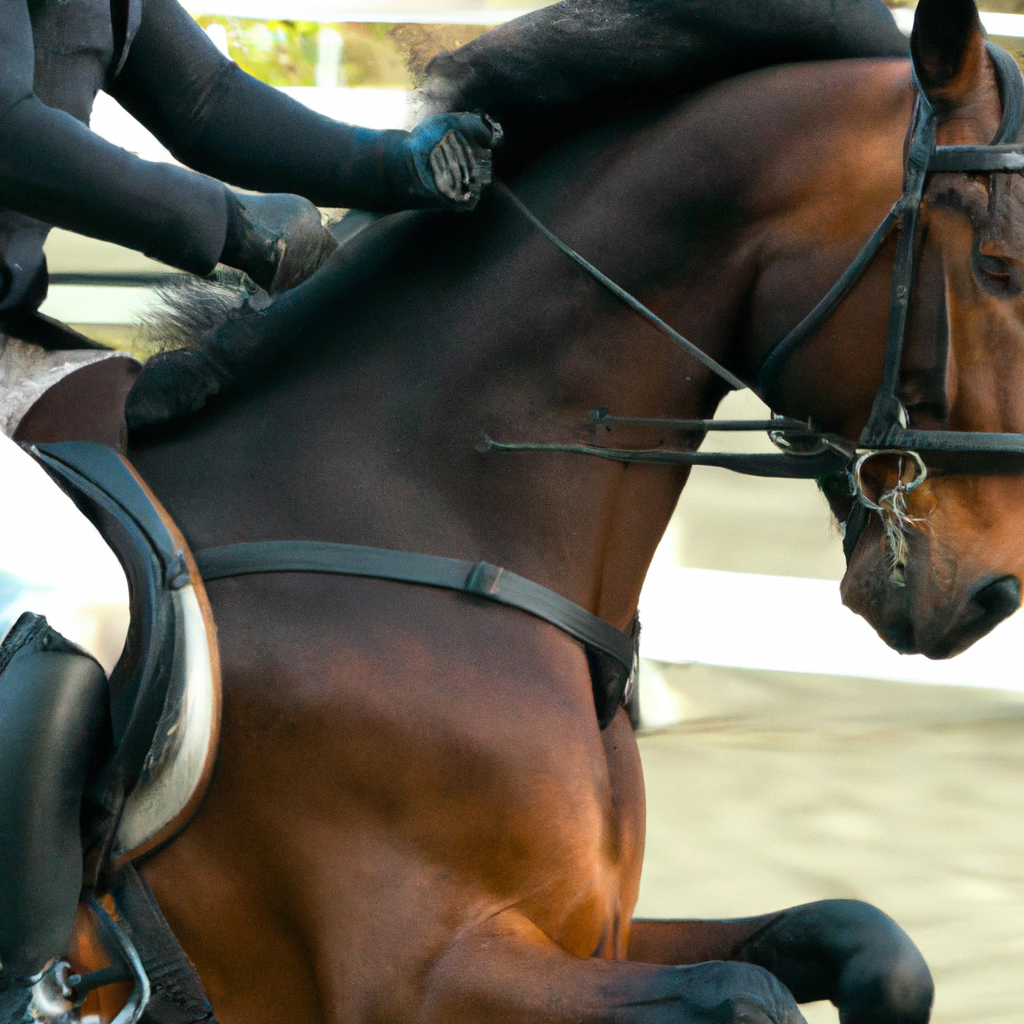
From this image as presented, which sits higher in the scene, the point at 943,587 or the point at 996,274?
the point at 996,274

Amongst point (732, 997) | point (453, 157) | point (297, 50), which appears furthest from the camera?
point (297, 50)

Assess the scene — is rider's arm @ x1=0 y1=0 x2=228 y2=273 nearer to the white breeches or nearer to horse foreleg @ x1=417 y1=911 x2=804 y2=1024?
the white breeches

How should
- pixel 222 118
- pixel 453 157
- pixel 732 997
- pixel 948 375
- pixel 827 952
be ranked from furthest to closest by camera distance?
1. pixel 222 118
2. pixel 827 952
3. pixel 453 157
4. pixel 948 375
5. pixel 732 997

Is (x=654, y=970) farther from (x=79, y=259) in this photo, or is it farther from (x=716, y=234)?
(x=79, y=259)

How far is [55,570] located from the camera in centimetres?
150

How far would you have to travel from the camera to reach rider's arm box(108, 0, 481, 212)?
1.78 metres

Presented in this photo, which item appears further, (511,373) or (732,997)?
(511,373)

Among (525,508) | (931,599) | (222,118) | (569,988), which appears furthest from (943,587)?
(222,118)

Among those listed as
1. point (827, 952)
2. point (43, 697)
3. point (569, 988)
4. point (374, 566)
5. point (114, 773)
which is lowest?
point (827, 952)

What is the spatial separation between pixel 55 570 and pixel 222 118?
703mm

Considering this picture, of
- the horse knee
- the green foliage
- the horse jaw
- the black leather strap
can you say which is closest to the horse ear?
the horse jaw

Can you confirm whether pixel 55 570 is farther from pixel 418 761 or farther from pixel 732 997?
pixel 732 997

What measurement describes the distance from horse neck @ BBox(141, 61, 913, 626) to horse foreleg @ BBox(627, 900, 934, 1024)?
0.53 m

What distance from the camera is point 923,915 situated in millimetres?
3459
